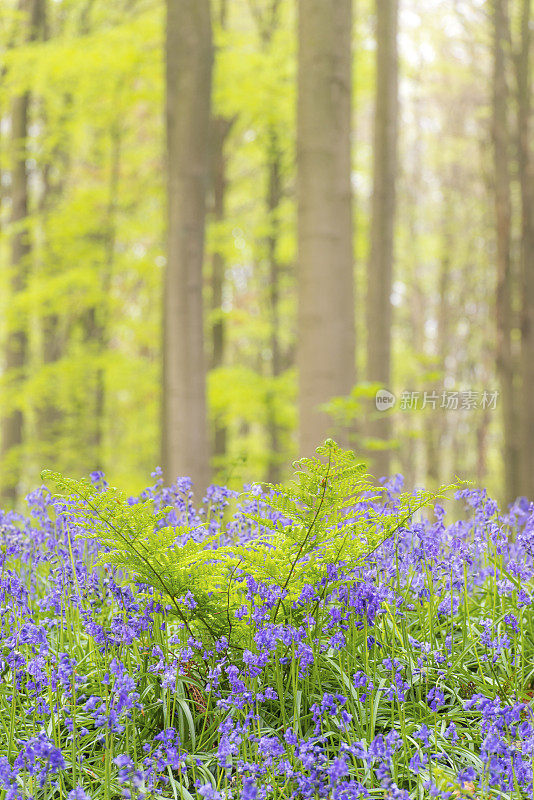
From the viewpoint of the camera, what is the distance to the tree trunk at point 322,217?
5.39 m

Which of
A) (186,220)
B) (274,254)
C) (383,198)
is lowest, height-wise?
(186,220)

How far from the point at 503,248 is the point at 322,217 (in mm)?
Answer: 5830

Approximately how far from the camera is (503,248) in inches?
412

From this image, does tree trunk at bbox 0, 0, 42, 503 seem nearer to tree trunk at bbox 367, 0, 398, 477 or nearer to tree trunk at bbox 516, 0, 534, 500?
tree trunk at bbox 367, 0, 398, 477

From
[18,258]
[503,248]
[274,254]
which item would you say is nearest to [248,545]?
[503,248]

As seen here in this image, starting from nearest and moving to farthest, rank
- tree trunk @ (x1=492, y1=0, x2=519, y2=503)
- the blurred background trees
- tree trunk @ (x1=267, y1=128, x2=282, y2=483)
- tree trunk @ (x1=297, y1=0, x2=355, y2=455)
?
tree trunk @ (x1=297, y1=0, x2=355, y2=455)
the blurred background trees
tree trunk @ (x1=492, y1=0, x2=519, y2=503)
tree trunk @ (x1=267, y1=128, x2=282, y2=483)

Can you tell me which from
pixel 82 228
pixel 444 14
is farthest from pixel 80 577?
pixel 444 14

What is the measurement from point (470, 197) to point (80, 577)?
19552 millimetres

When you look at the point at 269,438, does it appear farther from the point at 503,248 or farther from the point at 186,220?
the point at 186,220

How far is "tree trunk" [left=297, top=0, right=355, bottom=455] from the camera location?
5.39 m

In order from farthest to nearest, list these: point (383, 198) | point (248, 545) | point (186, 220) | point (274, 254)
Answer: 1. point (274, 254)
2. point (383, 198)
3. point (186, 220)
4. point (248, 545)

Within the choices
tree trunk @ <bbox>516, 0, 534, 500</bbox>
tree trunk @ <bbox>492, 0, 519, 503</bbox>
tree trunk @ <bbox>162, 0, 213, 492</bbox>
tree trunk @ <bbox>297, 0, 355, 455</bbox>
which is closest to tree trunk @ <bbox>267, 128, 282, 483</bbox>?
tree trunk @ <bbox>492, 0, 519, 503</bbox>

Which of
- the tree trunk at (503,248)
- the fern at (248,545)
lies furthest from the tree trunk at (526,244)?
the fern at (248,545)

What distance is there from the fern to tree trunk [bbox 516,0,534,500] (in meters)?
7.71
